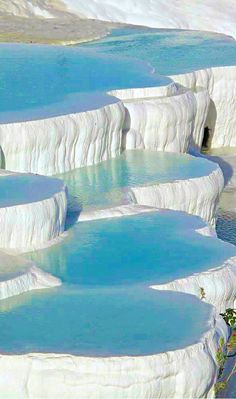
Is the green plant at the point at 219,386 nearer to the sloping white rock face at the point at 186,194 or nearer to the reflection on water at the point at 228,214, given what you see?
the sloping white rock face at the point at 186,194

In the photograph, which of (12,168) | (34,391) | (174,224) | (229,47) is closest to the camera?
(34,391)

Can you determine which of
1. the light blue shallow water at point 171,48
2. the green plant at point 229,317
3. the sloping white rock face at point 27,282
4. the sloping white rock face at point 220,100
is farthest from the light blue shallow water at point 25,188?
the sloping white rock face at point 220,100

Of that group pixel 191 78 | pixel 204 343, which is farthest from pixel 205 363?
pixel 191 78

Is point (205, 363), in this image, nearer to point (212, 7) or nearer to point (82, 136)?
point (82, 136)

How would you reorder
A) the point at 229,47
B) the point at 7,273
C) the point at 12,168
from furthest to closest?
the point at 229,47
the point at 12,168
the point at 7,273

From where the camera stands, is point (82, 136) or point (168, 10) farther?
point (168, 10)

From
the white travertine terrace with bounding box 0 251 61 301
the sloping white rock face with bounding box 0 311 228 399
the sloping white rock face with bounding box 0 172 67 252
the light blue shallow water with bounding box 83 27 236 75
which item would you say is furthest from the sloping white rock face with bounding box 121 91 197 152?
the sloping white rock face with bounding box 0 311 228 399
